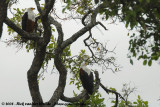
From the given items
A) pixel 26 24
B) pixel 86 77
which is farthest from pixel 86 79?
pixel 26 24

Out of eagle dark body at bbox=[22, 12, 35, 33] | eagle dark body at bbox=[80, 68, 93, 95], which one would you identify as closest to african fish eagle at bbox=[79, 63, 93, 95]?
eagle dark body at bbox=[80, 68, 93, 95]

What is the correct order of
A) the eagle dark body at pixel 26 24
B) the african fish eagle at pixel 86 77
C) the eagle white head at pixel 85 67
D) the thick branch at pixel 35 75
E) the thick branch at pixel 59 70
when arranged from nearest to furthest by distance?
the thick branch at pixel 35 75 → the thick branch at pixel 59 70 → the african fish eagle at pixel 86 77 → the eagle white head at pixel 85 67 → the eagle dark body at pixel 26 24

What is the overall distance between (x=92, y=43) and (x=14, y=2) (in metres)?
1.99

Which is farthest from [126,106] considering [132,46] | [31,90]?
[132,46]

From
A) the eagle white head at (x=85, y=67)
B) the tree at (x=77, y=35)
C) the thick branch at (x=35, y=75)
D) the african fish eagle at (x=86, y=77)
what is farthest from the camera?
the eagle white head at (x=85, y=67)

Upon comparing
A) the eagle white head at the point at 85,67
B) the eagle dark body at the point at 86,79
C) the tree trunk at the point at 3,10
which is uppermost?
the tree trunk at the point at 3,10

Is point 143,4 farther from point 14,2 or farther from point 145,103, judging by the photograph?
point 14,2

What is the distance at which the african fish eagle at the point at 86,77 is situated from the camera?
20.0ft

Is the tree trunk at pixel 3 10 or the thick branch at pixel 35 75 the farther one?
the thick branch at pixel 35 75

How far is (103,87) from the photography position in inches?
231

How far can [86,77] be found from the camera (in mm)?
6367

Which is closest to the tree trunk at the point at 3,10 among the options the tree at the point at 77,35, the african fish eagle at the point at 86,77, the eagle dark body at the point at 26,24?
the tree at the point at 77,35

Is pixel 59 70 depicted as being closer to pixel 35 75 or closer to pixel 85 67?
pixel 35 75

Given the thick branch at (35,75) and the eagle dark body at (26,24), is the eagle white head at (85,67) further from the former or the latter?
the eagle dark body at (26,24)
